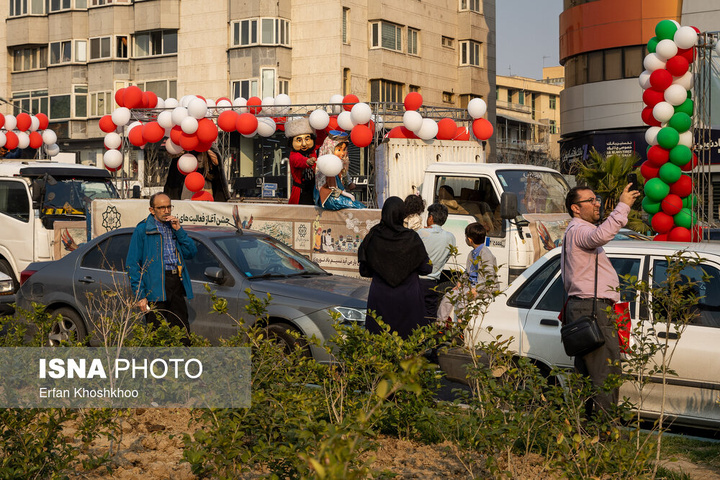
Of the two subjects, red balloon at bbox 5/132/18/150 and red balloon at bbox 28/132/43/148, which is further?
red balloon at bbox 28/132/43/148

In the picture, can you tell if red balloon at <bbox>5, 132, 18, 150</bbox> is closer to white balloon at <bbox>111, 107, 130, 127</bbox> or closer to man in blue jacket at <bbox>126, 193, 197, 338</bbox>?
white balloon at <bbox>111, 107, 130, 127</bbox>

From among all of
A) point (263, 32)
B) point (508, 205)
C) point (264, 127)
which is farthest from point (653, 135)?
point (263, 32)

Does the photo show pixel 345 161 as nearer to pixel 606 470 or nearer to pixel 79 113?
pixel 606 470

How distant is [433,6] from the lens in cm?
5100

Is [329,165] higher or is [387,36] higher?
[387,36]

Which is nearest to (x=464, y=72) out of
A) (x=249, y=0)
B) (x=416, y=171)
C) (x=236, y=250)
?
(x=249, y=0)

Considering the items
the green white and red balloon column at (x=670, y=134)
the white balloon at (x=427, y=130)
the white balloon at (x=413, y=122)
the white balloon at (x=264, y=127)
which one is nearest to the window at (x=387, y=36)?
the white balloon at (x=264, y=127)

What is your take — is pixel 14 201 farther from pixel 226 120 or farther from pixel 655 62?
pixel 655 62

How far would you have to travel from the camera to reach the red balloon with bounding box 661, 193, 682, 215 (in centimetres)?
1771

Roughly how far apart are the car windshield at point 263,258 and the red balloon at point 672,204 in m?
10.1

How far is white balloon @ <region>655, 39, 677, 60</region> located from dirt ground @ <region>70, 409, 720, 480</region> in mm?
12916

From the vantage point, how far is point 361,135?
16.0 m

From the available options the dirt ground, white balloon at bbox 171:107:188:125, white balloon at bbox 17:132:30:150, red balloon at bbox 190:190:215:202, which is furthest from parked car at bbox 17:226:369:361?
white balloon at bbox 17:132:30:150

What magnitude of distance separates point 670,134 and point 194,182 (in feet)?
29.7
